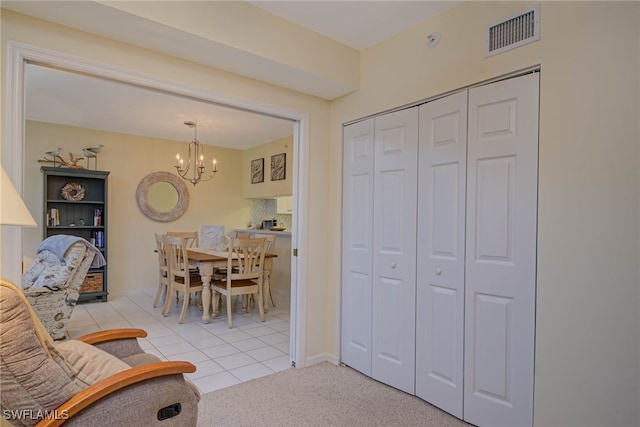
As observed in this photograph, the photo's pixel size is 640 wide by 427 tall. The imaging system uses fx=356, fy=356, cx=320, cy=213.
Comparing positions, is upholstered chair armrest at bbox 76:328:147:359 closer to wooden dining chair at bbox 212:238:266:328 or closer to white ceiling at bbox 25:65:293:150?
white ceiling at bbox 25:65:293:150

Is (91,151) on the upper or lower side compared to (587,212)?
upper

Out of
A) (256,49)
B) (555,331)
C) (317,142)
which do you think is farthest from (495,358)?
(256,49)

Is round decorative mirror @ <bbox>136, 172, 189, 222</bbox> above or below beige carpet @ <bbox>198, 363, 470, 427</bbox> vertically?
above

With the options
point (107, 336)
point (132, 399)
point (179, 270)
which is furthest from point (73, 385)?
point (179, 270)

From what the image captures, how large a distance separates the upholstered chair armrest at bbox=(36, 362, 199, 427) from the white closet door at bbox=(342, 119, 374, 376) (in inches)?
60.9

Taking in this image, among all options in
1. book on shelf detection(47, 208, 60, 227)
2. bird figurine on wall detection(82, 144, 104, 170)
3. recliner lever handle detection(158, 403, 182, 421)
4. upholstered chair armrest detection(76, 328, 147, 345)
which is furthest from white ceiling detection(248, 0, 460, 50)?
book on shelf detection(47, 208, 60, 227)

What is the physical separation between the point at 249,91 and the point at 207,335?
8.20 ft

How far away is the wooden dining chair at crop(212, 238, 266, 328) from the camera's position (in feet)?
13.4

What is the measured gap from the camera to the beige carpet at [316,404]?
2.12m

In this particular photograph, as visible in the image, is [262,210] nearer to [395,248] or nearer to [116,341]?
[395,248]

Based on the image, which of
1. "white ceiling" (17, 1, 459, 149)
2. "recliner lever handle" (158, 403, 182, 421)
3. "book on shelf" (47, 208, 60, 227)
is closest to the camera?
"recliner lever handle" (158, 403, 182, 421)

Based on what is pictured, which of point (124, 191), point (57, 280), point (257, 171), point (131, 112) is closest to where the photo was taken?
point (57, 280)

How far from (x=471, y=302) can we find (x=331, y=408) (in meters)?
1.10

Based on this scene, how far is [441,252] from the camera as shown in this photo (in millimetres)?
2258
